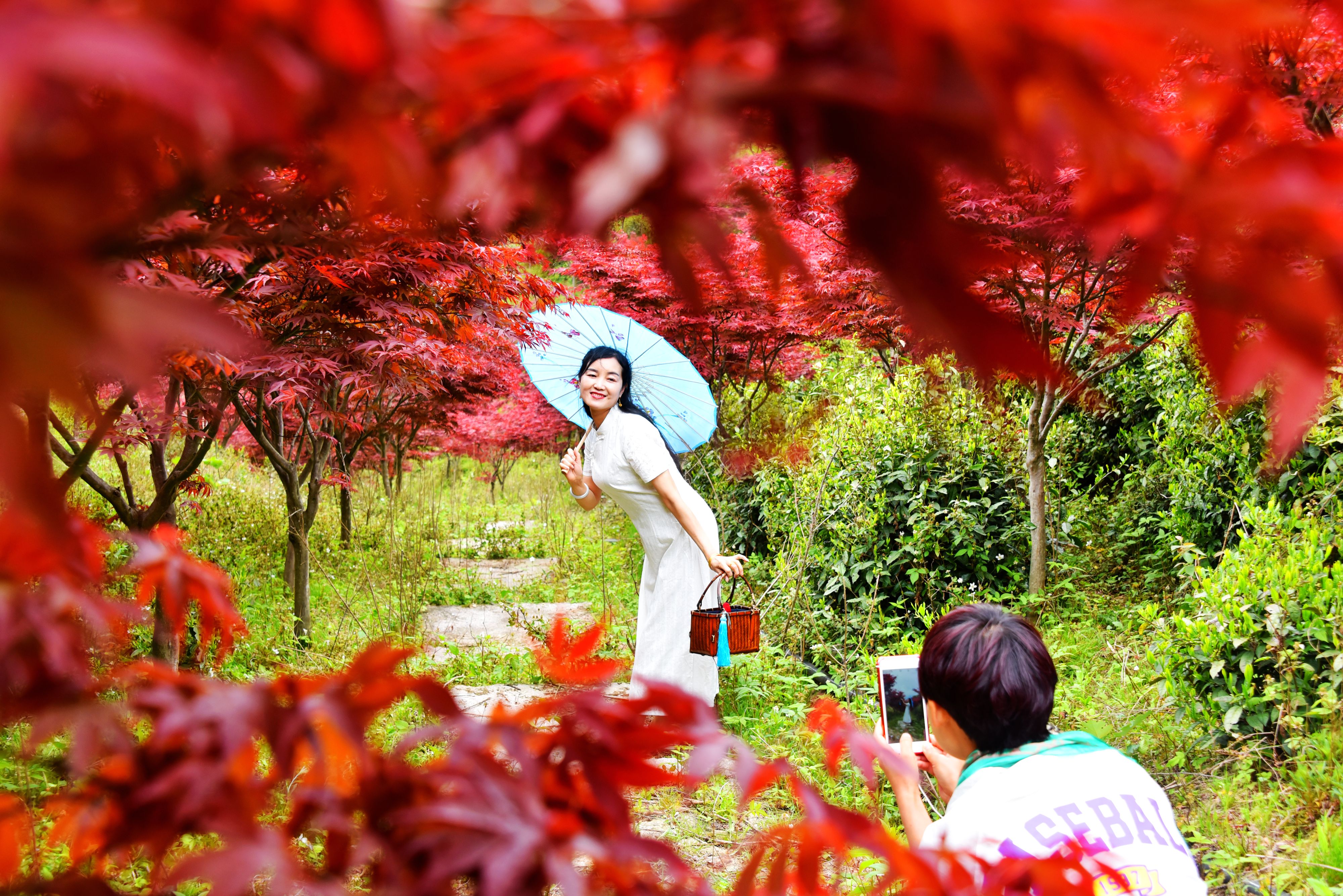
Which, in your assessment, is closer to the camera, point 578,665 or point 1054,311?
point 578,665

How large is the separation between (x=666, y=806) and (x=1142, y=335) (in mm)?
3641

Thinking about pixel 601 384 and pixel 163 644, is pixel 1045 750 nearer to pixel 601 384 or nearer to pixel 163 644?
pixel 601 384

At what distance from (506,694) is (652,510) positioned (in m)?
1.28

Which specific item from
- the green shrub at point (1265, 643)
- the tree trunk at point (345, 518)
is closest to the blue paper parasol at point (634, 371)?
the green shrub at point (1265, 643)

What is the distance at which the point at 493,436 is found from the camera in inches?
483

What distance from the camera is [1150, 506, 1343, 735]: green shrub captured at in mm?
2613

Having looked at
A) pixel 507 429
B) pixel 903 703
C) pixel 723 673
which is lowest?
pixel 723 673

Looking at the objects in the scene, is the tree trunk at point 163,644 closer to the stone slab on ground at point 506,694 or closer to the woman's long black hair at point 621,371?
the stone slab on ground at point 506,694

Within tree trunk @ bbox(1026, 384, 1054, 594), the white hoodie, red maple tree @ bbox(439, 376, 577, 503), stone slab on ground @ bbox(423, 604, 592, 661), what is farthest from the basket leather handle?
red maple tree @ bbox(439, 376, 577, 503)

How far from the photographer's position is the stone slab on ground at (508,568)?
7027 mm

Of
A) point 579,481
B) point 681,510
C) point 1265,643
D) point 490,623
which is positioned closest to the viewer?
point 1265,643

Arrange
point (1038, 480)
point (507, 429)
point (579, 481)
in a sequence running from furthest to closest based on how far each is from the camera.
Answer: point (507, 429) < point (1038, 480) < point (579, 481)

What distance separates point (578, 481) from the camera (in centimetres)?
390

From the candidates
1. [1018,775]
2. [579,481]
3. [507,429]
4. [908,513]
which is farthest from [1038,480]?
[507,429]
